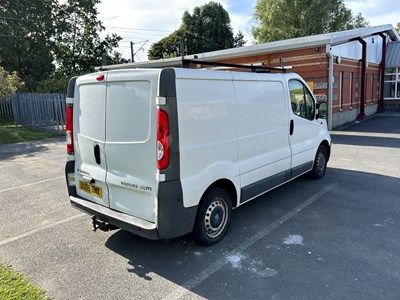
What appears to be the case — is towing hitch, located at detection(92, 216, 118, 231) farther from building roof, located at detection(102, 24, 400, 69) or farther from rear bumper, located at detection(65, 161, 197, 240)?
building roof, located at detection(102, 24, 400, 69)

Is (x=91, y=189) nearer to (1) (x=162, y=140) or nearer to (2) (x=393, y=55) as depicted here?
(1) (x=162, y=140)

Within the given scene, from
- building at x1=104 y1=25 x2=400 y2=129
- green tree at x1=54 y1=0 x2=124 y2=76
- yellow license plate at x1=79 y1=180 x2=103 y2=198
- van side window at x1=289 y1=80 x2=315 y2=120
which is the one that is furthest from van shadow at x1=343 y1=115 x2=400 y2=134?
→ green tree at x1=54 y1=0 x2=124 y2=76

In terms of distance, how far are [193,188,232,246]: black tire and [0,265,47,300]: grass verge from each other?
5.45ft

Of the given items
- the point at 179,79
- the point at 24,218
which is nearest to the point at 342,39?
the point at 179,79

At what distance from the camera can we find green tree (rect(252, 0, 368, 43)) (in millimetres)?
25594

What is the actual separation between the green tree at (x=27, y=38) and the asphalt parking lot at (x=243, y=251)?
75.1ft

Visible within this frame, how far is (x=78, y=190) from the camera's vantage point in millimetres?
4078

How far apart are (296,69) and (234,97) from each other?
10.7m

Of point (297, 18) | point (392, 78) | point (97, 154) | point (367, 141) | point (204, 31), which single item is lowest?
point (367, 141)

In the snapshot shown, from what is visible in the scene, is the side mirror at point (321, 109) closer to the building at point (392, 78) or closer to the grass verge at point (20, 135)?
the grass verge at point (20, 135)

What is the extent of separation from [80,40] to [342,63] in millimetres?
27540

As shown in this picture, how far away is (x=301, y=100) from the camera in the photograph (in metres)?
5.40

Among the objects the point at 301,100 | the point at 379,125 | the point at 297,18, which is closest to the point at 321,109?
the point at 301,100

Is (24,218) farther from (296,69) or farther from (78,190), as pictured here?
(296,69)
